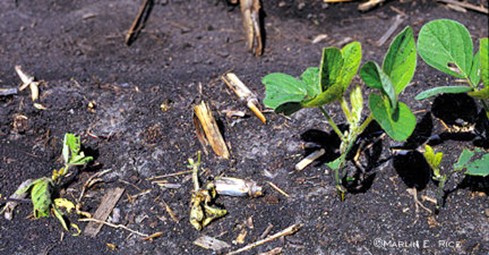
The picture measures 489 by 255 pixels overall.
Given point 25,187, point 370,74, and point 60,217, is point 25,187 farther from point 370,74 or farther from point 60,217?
point 370,74

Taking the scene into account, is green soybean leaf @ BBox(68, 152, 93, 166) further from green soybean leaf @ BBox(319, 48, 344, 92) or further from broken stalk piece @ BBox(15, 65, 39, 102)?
green soybean leaf @ BBox(319, 48, 344, 92)

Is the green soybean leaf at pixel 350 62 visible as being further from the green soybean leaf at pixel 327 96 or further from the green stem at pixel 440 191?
the green stem at pixel 440 191

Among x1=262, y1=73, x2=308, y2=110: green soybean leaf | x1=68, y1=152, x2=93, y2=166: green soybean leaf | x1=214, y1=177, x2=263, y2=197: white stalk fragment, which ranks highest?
x1=262, y1=73, x2=308, y2=110: green soybean leaf

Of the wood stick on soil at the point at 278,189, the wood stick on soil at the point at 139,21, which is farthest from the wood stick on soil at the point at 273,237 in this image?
the wood stick on soil at the point at 139,21

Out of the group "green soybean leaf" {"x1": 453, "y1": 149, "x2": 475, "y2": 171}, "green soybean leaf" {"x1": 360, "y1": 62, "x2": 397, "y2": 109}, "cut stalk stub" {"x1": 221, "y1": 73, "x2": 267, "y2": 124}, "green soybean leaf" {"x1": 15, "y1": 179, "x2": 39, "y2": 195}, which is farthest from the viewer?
"cut stalk stub" {"x1": 221, "y1": 73, "x2": 267, "y2": 124}

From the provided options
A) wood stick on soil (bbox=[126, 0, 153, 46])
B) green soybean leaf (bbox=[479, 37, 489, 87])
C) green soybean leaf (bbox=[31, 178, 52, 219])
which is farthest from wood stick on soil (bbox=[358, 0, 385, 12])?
green soybean leaf (bbox=[31, 178, 52, 219])

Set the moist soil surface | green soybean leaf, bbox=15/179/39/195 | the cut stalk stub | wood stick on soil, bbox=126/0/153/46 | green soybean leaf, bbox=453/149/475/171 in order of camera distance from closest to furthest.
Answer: green soybean leaf, bbox=453/149/475/171
the moist soil surface
green soybean leaf, bbox=15/179/39/195
the cut stalk stub
wood stick on soil, bbox=126/0/153/46
